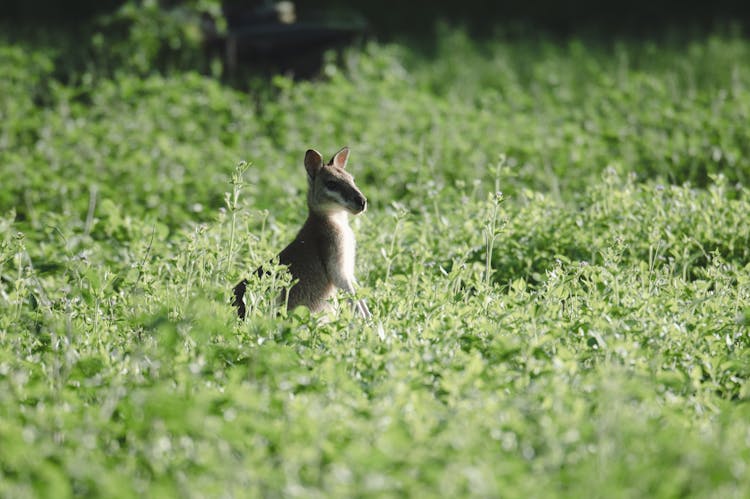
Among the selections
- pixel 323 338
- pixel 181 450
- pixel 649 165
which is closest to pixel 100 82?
pixel 649 165

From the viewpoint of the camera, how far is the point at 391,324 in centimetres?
440

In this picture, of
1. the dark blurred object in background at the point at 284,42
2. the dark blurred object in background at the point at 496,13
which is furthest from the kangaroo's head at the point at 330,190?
the dark blurred object in background at the point at 496,13

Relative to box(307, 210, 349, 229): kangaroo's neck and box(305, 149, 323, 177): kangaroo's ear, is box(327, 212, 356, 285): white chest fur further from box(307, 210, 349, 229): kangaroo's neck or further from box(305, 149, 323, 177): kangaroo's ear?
box(305, 149, 323, 177): kangaroo's ear

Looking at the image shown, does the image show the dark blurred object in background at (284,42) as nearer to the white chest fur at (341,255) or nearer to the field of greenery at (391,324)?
the field of greenery at (391,324)

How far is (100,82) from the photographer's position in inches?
395

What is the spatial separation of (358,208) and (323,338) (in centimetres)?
93

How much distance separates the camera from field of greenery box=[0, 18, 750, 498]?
3.07 meters

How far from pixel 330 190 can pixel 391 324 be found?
0.87 metres

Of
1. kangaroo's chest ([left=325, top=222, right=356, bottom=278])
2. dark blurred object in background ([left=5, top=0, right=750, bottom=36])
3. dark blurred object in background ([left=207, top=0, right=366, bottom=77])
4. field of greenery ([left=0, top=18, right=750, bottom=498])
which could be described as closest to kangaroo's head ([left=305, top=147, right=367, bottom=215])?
kangaroo's chest ([left=325, top=222, right=356, bottom=278])


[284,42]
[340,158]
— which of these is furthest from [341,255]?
[284,42]

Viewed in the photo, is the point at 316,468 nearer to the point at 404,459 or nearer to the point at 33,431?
the point at 404,459

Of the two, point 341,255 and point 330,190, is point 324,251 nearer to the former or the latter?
point 341,255

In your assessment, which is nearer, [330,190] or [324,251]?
[324,251]

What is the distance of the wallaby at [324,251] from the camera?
4.84m
